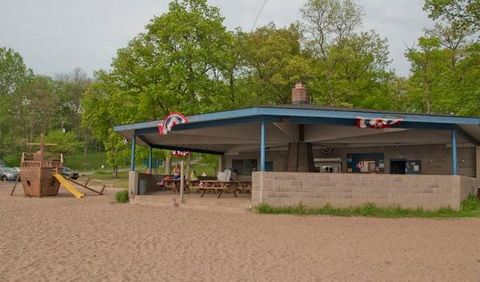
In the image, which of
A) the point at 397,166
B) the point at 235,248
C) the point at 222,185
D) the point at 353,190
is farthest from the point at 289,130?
the point at 235,248

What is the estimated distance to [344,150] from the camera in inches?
899

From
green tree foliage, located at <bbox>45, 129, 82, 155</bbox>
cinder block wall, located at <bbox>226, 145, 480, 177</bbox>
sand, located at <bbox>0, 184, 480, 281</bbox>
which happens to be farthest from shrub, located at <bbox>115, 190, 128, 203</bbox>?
green tree foliage, located at <bbox>45, 129, 82, 155</bbox>

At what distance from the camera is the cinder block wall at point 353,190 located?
1426 centimetres

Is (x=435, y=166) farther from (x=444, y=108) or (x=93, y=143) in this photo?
(x=93, y=143)

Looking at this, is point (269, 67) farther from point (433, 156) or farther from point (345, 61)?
point (433, 156)

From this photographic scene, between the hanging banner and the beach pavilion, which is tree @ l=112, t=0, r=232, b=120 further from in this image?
the hanging banner

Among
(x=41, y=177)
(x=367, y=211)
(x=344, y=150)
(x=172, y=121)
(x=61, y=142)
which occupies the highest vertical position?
(x=61, y=142)

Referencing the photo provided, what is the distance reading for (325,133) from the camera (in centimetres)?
1772

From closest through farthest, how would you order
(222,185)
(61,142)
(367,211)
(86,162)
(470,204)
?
(367,211) < (470,204) < (222,185) < (61,142) < (86,162)

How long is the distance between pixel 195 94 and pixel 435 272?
24498 mm

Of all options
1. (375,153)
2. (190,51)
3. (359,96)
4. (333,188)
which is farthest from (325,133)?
(359,96)

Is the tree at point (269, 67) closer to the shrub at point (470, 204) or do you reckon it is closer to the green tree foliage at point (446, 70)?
the green tree foliage at point (446, 70)

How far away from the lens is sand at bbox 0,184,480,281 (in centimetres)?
675

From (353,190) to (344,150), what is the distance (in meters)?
8.42
